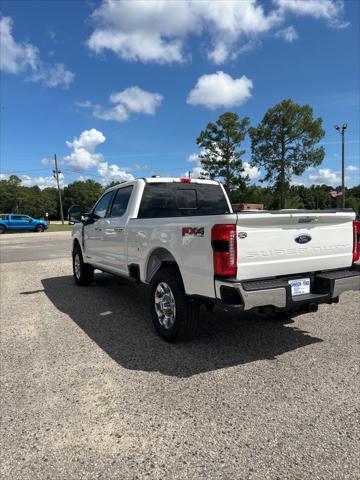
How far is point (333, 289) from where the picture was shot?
393 centimetres

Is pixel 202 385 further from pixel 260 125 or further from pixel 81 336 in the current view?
pixel 260 125

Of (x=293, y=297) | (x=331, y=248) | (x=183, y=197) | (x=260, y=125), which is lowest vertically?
(x=293, y=297)

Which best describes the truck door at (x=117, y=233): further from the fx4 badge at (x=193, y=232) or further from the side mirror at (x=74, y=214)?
the fx4 badge at (x=193, y=232)

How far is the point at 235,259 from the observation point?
138 inches

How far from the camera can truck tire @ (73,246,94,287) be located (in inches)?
315

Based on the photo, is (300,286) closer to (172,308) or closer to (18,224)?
(172,308)

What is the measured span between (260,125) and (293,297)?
41.9 meters

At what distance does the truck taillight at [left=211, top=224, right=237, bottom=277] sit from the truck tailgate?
5 centimetres

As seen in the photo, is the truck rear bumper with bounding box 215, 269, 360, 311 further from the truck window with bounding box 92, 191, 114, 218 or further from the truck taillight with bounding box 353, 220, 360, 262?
the truck window with bounding box 92, 191, 114, 218

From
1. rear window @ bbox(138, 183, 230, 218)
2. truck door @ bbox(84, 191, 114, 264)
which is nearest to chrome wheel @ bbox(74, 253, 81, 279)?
truck door @ bbox(84, 191, 114, 264)

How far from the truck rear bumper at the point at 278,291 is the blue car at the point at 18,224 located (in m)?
35.6

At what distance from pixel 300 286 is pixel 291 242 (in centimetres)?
44

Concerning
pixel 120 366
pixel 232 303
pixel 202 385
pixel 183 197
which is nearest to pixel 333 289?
pixel 232 303

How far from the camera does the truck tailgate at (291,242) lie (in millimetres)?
3551
